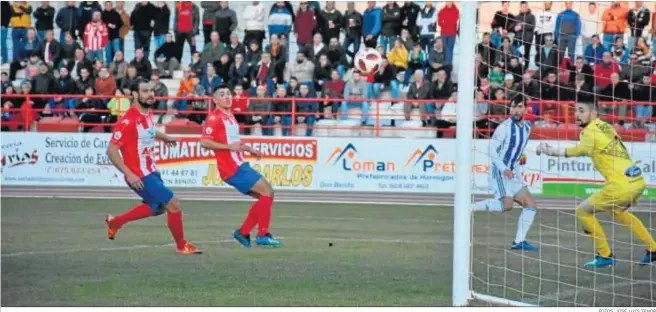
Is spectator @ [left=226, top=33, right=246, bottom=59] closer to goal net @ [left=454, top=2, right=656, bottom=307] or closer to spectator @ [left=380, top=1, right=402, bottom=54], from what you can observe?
spectator @ [left=380, top=1, right=402, bottom=54]

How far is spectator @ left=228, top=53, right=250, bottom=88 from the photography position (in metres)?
24.8

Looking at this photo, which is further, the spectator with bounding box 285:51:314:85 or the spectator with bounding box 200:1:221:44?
the spectator with bounding box 200:1:221:44

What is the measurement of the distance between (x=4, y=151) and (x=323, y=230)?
36.0 feet

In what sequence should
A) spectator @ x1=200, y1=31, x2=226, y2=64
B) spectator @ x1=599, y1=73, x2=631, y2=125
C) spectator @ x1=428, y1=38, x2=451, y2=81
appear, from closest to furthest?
spectator @ x1=599, y1=73, x2=631, y2=125 < spectator @ x1=428, y1=38, x2=451, y2=81 < spectator @ x1=200, y1=31, x2=226, y2=64

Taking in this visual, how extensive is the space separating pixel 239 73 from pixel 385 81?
317 cm

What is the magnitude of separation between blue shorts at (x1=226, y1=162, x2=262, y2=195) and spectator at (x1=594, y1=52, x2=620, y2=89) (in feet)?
28.9

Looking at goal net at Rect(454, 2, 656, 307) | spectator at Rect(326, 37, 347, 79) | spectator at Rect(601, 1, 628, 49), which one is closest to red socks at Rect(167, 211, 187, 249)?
goal net at Rect(454, 2, 656, 307)

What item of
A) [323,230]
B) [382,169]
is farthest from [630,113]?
[323,230]

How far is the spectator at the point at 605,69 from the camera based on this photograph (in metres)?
19.9

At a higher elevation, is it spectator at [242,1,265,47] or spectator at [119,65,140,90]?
spectator at [242,1,265,47]

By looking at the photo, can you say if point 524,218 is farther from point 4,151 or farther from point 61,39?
point 61,39

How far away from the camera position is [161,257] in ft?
38.8

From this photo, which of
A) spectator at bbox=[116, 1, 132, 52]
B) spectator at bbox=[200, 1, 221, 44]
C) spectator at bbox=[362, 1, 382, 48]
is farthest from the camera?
spectator at bbox=[116, 1, 132, 52]

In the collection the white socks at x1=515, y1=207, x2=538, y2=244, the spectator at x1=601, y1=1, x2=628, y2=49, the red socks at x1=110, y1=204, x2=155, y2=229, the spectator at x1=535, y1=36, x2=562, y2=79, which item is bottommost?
the white socks at x1=515, y1=207, x2=538, y2=244
